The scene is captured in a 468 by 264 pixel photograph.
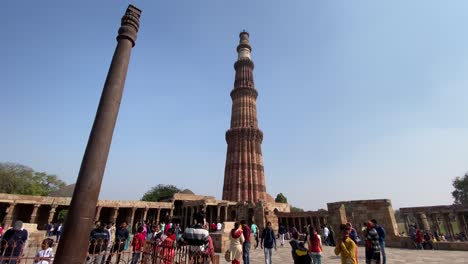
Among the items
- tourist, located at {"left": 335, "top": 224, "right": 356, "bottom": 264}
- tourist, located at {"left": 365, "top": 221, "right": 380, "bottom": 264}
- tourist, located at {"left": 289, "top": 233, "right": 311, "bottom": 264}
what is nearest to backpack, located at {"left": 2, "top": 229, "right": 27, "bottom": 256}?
tourist, located at {"left": 289, "top": 233, "right": 311, "bottom": 264}

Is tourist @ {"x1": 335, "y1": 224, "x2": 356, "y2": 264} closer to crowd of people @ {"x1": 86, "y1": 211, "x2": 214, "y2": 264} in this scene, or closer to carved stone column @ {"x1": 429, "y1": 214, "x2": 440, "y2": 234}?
crowd of people @ {"x1": 86, "y1": 211, "x2": 214, "y2": 264}

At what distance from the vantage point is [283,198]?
171 feet

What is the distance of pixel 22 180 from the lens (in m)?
34.5

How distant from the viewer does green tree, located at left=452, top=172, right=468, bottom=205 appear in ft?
144

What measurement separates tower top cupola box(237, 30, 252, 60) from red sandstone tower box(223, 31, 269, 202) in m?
0.50

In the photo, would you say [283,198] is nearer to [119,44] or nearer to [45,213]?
[45,213]

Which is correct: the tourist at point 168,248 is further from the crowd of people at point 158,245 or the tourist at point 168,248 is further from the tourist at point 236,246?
the tourist at point 236,246

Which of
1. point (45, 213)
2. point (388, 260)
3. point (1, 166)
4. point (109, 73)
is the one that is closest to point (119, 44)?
point (109, 73)

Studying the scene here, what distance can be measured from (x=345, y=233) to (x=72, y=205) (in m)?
4.07

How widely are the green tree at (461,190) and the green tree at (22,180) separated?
69373 mm

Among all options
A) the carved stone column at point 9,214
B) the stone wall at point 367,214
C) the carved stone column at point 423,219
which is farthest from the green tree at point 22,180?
the carved stone column at point 423,219

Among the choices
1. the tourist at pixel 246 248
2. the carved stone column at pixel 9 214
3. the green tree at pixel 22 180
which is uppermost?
the green tree at pixel 22 180

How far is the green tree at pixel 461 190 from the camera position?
44.0 meters

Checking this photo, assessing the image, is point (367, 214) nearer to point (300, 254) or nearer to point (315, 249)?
point (315, 249)
